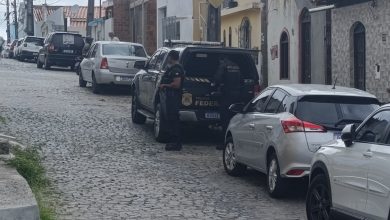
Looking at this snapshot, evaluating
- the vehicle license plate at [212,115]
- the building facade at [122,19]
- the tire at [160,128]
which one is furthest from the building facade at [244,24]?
the building facade at [122,19]

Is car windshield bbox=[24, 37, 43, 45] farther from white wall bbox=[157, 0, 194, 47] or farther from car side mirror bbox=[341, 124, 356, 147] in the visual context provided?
car side mirror bbox=[341, 124, 356, 147]

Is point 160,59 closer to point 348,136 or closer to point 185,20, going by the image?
point 348,136

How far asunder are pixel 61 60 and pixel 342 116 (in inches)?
1210

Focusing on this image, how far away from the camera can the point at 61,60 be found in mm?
40906

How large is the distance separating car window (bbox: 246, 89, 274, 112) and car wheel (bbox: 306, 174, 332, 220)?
311 centimetres

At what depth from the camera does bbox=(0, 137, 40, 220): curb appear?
8938 mm

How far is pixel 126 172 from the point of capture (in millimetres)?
13555

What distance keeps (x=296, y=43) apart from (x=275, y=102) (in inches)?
573

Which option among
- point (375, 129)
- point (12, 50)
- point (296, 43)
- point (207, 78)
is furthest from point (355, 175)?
point (12, 50)

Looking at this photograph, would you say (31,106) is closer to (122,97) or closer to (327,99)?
(122,97)

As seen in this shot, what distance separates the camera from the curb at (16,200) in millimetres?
8938

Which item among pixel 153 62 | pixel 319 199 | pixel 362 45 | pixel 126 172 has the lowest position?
pixel 126 172

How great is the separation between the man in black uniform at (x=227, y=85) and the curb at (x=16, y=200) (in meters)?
6.01

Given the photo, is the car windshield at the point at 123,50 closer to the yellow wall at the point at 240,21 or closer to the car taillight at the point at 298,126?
the yellow wall at the point at 240,21
